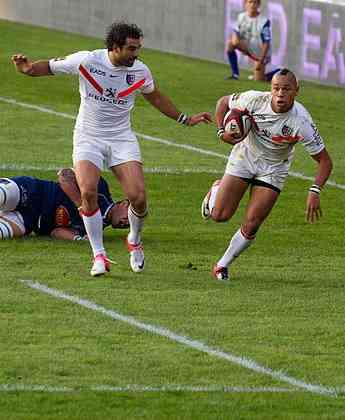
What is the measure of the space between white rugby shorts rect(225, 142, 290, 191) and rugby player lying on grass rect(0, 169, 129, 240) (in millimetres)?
1558

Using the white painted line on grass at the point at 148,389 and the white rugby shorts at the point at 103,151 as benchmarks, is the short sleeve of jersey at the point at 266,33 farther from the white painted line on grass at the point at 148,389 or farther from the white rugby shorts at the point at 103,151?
the white painted line on grass at the point at 148,389

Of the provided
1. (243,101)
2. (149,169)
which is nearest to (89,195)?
(243,101)

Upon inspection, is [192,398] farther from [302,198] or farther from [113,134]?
[302,198]

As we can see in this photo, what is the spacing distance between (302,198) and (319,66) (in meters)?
12.0

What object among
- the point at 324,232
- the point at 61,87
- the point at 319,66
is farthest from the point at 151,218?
the point at 319,66

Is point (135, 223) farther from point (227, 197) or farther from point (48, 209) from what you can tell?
point (48, 209)

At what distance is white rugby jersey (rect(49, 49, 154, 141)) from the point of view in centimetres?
1310

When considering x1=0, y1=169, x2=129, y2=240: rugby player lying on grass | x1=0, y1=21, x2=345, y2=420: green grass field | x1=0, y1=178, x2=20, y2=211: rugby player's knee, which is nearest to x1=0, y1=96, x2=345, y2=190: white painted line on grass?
x1=0, y1=21, x2=345, y2=420: green grass field

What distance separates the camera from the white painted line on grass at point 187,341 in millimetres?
9867

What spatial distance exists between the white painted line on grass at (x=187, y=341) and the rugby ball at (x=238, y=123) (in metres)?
1.88

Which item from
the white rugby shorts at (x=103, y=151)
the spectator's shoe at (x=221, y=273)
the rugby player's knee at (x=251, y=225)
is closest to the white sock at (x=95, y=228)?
the white rugby shorts at (x=103, y=151)

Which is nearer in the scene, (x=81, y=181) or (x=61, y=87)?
(x=81, y=181)

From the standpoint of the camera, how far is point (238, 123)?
1281cm

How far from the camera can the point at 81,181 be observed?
13008mm
